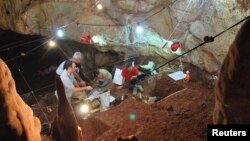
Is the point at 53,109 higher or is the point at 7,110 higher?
the point at 7,110

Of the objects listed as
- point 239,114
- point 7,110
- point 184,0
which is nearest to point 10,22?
point 184,0

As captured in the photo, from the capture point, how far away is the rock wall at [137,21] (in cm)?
1230

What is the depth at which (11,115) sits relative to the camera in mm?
6082

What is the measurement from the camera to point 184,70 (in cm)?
1409

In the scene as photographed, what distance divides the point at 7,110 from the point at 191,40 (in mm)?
9308

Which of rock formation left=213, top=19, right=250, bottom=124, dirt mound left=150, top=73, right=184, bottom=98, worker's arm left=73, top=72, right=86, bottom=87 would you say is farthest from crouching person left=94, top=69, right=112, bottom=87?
rock formation left=213, top=19, right=250, bottom=124

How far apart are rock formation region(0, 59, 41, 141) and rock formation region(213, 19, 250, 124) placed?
12.8 feet

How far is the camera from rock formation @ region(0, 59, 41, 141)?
5.96 meters

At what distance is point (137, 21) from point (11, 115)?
9.77m

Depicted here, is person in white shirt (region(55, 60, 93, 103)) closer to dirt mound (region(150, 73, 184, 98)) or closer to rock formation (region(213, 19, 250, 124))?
dirt mound (region(150, 73, 184, 98))

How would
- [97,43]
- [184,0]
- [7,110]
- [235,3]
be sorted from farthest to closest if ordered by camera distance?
[97,43] < [184,0] < [235,3] < [7,110]

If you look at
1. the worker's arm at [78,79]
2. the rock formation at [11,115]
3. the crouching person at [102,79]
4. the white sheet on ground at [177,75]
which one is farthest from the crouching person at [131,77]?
the rock formation at [11,115]

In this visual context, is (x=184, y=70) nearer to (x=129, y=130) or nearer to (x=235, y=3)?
(x=235, y=3)

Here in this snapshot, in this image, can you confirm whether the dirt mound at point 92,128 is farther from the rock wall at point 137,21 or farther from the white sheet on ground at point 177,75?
the rock wall at point 137,21
